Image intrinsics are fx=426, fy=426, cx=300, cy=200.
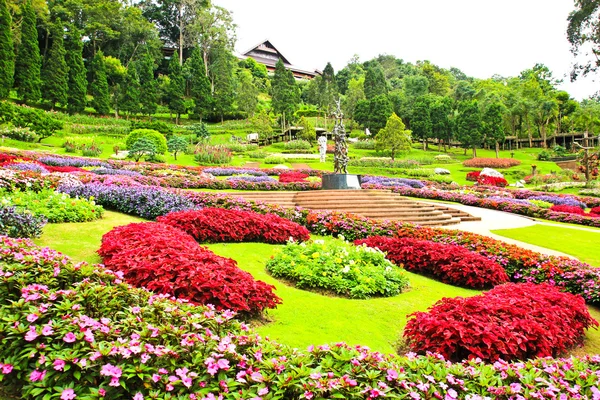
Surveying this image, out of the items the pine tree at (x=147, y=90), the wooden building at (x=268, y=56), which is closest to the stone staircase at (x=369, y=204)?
the pine tree at (x=147, y=90)

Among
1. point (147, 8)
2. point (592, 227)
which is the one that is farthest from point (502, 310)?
point (147, 8)

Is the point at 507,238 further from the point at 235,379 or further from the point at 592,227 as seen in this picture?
the point at 235,379

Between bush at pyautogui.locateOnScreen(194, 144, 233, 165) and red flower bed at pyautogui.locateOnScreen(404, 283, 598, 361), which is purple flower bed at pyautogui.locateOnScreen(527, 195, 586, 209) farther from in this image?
bush at pyautogui.locateOnScreen(194, 144, 233, 165)

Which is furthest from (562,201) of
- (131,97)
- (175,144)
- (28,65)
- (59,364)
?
Answer: (28,65)

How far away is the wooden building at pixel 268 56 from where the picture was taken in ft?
326

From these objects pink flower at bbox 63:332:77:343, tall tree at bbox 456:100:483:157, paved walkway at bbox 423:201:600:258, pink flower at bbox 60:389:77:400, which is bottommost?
paved walkway at bbox 423:201:600:258

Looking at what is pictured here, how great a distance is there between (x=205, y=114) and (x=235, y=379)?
57.2 metres

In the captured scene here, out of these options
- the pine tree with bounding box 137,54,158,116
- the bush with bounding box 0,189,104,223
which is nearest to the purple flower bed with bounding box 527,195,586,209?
the bush with bounding box 0,189,104,223

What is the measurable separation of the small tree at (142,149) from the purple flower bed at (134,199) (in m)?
17.7

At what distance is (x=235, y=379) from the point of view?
2.71 meters

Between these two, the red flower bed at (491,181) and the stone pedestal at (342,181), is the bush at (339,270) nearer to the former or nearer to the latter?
the stone pedestal at (342,181)

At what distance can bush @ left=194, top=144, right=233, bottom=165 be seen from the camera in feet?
104

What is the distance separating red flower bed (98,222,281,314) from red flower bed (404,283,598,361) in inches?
70.7

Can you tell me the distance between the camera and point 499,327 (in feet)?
14.3
